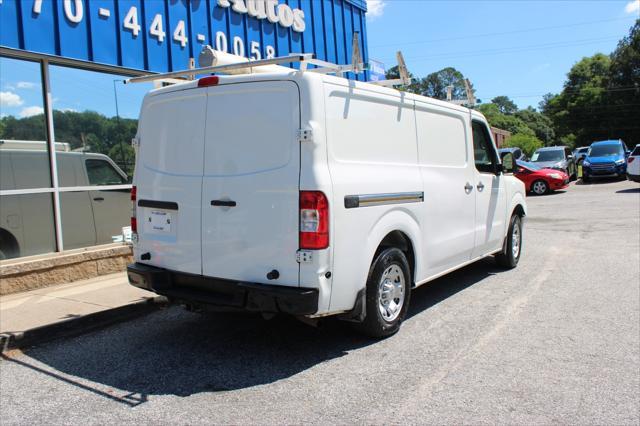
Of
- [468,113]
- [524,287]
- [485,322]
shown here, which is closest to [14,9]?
[468,113]

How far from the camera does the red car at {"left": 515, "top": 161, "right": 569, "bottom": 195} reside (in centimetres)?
1927

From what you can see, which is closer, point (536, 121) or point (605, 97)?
point (605, 97)

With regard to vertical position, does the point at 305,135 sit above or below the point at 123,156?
below

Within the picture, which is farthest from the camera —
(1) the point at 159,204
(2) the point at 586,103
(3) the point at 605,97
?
(2) the point at 586,103

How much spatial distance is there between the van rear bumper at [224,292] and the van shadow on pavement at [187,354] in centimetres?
51

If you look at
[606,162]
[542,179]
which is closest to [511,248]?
[542,179]

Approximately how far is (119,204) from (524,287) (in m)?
5.69

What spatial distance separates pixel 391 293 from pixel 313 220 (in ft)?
4.37

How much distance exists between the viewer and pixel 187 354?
14.8 ft

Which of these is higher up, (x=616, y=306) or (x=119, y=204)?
(x=119, y=204)

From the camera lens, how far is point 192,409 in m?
3.50

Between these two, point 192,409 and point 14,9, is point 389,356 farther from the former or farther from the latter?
point 14,9

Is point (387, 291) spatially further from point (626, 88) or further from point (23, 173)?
point (626, 88)

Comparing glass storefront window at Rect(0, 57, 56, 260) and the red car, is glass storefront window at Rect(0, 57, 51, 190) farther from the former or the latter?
the red car
